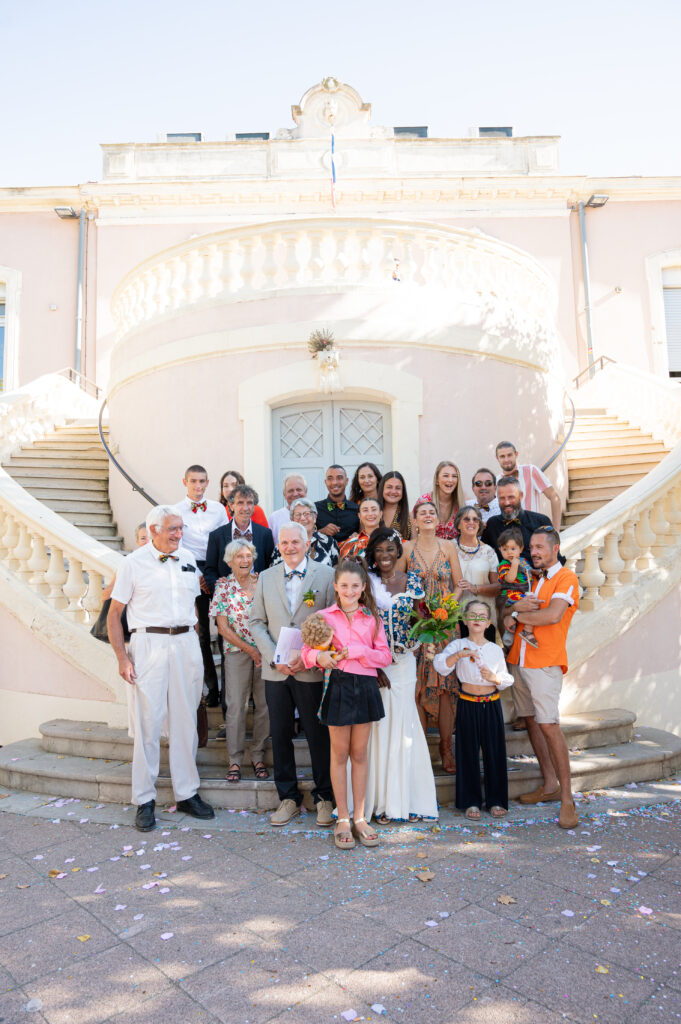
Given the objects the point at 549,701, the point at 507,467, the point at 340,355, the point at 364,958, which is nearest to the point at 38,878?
the point at 364,958

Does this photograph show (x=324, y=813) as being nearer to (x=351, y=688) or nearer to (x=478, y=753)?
(x=351, y=688)

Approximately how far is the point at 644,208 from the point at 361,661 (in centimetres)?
1441

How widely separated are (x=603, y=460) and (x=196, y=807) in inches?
284

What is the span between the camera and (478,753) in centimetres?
414

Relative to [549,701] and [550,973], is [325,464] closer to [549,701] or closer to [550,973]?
[549,701]

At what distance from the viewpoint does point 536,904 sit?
3129 mm

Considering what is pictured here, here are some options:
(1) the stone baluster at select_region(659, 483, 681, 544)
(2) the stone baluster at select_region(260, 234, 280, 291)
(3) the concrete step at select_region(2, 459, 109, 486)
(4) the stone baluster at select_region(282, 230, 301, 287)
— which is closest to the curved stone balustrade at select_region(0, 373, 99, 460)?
(3) the concrete step at select_region(2, 459, 109, 486)

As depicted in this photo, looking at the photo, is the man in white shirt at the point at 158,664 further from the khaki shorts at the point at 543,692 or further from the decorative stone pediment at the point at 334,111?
the decorative stone pediment at the point at 334,111

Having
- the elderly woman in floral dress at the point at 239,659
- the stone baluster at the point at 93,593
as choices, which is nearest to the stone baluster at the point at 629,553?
the elderly woman in floral dress at the point at 239,659

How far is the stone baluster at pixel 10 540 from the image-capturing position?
6.14 metres

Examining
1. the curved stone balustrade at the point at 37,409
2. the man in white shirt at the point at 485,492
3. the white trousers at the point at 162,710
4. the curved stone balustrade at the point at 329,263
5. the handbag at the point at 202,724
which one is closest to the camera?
the white trousers at the point at 162,710

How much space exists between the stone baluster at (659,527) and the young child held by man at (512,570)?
6.73 ft

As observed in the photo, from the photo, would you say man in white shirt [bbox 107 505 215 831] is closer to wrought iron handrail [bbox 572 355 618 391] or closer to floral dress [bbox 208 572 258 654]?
floral dress [bbox 208 572 258 654]

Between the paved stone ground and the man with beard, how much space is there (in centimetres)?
182
